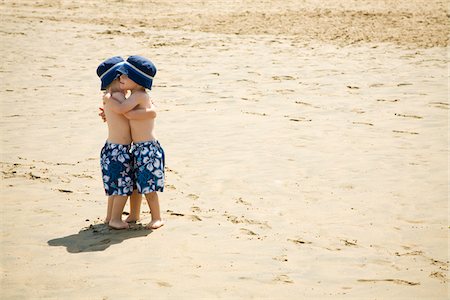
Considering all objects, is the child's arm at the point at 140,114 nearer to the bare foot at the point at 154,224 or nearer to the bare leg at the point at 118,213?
the bare leg at the point at 118,213

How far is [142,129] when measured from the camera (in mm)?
4727

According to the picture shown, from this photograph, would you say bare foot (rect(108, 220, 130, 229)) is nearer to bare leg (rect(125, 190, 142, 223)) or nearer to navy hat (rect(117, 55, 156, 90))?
bare leg (rect(125, 190, 142, 223))

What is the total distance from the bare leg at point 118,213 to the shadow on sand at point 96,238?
0.04 metres

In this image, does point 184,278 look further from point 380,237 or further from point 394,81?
point 394,81

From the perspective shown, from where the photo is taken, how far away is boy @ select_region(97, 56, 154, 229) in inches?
184

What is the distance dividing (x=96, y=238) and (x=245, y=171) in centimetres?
182

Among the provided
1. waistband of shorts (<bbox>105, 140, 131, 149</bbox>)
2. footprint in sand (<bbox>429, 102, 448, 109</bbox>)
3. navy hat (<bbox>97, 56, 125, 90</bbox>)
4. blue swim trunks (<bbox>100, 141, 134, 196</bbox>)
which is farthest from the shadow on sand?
footprint in sand (<bbox>429, 102, 448, 109</bbox>)

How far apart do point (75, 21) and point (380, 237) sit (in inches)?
465

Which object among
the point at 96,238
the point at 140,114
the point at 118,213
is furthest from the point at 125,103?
the point at 96,238

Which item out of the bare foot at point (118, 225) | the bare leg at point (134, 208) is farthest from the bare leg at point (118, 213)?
the bare leg at point (134, 208)

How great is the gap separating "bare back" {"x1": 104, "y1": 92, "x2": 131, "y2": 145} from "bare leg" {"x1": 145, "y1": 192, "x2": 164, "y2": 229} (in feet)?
1.32

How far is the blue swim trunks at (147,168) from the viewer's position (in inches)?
185

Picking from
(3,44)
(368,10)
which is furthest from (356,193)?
(368,10)

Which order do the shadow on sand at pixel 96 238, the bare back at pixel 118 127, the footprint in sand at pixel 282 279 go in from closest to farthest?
the footprint in sand at pixel 282 279
the shadow on sand at pixel 96 238
the bare back at pixel 118 127
